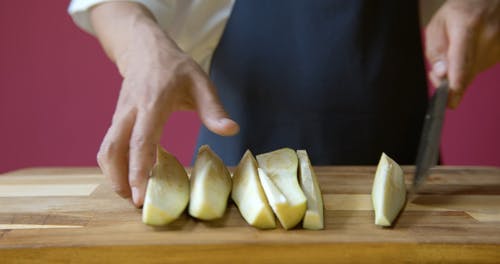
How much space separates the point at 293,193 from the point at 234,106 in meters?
0.54

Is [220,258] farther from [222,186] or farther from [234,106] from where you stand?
[234,106]

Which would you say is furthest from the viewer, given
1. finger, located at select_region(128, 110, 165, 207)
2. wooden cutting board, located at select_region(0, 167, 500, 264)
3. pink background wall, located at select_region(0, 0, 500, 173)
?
pink background wall, located at select_region(0, 0, 500, 173)

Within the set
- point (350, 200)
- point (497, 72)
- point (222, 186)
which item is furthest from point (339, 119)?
point (497, 72)

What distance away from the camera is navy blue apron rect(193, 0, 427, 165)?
48.7 inches

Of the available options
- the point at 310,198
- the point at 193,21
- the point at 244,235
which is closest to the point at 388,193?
the point at 310,198

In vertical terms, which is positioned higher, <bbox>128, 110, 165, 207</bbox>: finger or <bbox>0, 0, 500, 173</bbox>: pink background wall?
<bbox>128, 110, 165, 207</bbox>: finger

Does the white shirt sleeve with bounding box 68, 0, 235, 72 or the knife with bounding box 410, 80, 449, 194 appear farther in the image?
the white shirt sleeve with bounding box 68, 0, 235, 72

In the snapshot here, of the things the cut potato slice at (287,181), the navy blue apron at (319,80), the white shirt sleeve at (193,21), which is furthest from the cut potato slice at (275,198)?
the white shirt sleeve at (193,21)

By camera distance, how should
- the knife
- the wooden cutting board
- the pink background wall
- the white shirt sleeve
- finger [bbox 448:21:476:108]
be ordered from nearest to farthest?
the wooden cutting board < the knife < finger [bbox 448:21:476:108] < the white shirt sleeve < the pink background wall

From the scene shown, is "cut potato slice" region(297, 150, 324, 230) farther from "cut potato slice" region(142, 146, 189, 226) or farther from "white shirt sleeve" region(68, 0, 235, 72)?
"white shirt sleeve" region(68, 0, 235, 72)

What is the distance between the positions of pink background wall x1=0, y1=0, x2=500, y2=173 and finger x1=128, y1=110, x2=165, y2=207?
1321 mm

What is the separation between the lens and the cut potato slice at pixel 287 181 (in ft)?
2.38

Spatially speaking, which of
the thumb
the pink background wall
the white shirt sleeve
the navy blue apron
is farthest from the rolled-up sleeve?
the pink background wall

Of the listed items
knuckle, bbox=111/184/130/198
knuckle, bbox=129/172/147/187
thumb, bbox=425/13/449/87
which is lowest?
knuckle, bbox=111/184/130/198
